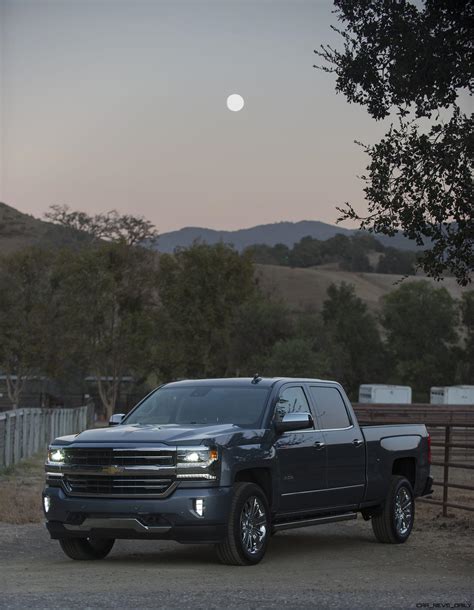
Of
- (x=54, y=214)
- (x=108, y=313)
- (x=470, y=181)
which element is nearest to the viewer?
(x=470, y=181)

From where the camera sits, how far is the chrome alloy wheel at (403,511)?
605 inches

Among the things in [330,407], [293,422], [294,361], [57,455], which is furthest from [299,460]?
[294,361]

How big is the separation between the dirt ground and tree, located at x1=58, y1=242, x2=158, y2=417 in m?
70.9

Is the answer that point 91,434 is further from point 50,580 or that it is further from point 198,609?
point 198,609

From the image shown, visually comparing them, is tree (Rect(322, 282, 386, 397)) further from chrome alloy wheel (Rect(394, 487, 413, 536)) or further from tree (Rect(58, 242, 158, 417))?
chrome alloy wheel (Rect(394, 487, 413, 536))

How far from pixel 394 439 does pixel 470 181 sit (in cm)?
327

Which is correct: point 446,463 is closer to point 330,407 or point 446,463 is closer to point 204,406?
point 330,407

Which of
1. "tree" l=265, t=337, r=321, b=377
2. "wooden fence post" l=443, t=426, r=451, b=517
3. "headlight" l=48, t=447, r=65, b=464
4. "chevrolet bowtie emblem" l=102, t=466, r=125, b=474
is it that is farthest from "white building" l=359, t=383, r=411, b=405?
"chevrolet bowtie emblem" l=102, t=466, r=125, b=474

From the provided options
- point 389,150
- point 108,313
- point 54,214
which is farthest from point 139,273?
point 389,150

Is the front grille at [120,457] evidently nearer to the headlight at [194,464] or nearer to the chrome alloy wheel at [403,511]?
the headlight at [194,464]

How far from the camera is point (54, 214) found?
13800 centimetres

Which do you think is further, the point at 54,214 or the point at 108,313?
the point at 54,214

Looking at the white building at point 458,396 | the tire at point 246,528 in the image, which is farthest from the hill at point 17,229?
the tire at point 246,528

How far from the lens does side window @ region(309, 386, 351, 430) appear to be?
47.2 ft
